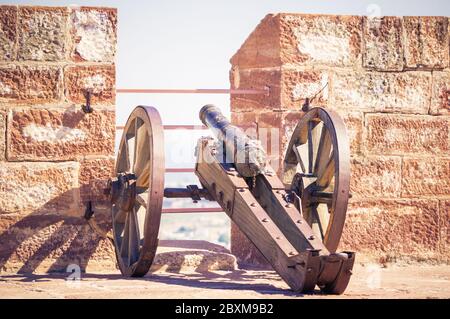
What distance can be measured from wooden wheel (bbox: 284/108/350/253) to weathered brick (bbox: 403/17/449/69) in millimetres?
1234

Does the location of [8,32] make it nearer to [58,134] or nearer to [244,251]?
[58,134]

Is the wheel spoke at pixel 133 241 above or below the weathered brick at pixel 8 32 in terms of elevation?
below

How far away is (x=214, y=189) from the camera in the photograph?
19.9ft

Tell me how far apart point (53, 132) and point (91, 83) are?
44 centimetres

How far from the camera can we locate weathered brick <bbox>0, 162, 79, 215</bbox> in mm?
6434

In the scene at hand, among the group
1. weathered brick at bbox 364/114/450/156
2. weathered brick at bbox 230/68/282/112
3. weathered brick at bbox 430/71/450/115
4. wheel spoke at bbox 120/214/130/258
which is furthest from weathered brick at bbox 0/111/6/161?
weathered brick at bbox 430/71/450/115

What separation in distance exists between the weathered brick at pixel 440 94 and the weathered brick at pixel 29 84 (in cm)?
294

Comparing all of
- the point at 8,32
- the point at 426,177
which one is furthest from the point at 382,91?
the point at 8,32

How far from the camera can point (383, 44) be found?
7.21 meters

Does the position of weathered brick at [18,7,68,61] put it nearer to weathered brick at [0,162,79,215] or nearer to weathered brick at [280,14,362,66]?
weathered brick at [0,162,79,215]

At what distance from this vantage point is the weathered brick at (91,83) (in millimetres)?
6555

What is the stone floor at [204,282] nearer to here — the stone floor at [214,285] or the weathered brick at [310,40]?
the stone floor at [214,285]

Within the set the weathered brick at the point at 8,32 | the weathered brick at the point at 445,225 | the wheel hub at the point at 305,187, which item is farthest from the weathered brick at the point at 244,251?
the weathered brick at the point at 8,32
